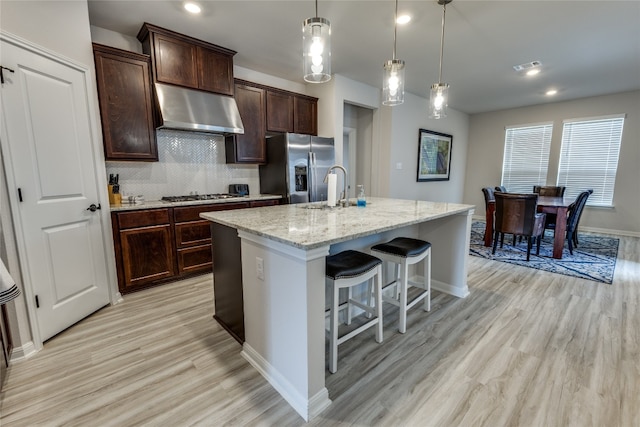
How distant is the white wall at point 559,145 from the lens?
17.0 ft

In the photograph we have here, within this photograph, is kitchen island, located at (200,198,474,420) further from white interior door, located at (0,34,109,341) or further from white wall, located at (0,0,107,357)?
white wall, located at (0,0,107,357)

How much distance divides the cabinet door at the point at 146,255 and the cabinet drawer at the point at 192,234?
0.10m

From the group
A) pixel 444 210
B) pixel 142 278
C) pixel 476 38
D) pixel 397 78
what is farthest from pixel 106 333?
pixel 476 38

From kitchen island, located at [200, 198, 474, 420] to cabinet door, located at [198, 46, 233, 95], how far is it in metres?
2.00

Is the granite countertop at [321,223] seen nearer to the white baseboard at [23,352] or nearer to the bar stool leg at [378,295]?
the bar stool leg at [378,295]

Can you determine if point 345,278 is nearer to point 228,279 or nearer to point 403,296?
point 403,296

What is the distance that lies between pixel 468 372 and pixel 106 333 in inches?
102

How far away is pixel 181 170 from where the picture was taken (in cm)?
353

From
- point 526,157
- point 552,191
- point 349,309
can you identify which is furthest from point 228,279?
point 526,157

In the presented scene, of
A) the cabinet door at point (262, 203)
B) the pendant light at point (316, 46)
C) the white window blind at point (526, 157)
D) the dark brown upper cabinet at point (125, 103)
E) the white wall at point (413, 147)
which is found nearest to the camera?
the pendant light at point (316, 46)

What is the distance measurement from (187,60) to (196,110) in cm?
56

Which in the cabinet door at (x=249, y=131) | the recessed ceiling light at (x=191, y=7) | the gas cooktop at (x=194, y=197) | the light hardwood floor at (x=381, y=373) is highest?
the recessed ceiling light at (x=191, y=7)

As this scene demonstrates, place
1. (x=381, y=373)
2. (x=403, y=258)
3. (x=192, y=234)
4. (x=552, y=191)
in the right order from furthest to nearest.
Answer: (x=552, y=191)
(x=192, y=234)
(x=403, y=258)
(x=381, y=373)

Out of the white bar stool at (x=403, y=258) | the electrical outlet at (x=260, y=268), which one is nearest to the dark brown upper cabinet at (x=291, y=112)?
the white bar stool at (x=403, y=258)
